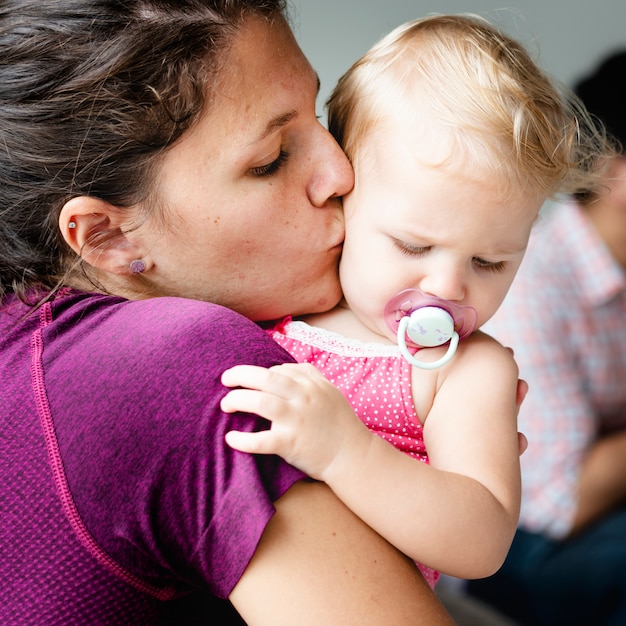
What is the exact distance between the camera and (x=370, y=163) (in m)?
1.22

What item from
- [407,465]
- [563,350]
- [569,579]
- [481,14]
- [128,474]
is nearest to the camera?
[128,474]

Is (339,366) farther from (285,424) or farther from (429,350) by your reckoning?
(285,424)

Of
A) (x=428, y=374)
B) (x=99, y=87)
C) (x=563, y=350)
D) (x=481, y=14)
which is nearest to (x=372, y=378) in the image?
(x=428, y=374)

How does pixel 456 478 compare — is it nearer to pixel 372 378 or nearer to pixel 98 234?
pixel 372 378


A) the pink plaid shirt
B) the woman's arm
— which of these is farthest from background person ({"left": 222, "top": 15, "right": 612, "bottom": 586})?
the pink plaid shirt

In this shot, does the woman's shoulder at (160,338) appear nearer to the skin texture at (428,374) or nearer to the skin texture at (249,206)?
the skin texture at (428,374)

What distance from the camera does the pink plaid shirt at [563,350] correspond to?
2.77 meters

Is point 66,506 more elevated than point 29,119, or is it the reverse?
point 29,119

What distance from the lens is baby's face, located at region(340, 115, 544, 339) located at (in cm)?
115

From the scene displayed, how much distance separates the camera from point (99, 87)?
1042mm

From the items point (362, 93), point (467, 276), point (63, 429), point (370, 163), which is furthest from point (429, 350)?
point (63, 429)

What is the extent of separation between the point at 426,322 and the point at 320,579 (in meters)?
0.39

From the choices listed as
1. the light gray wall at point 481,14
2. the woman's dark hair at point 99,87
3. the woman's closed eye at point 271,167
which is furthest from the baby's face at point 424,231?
the light gray wall at point 481,14

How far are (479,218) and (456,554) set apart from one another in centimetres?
41
